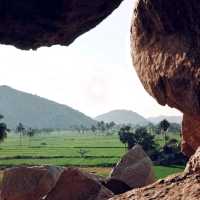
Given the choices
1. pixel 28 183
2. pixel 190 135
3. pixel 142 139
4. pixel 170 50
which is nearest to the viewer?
pixel 170 50

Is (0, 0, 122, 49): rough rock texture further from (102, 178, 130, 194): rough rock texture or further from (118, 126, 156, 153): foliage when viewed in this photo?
(118, 126, 156, 153): foliage

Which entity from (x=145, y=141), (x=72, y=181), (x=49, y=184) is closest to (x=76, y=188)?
(x=72, y=181)

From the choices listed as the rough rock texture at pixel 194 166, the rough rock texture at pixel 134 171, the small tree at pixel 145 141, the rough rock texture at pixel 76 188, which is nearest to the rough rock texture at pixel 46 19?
the rough rock texture at pixel 194 166

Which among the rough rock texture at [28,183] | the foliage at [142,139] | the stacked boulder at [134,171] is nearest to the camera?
the rough rock texture at [28,183]

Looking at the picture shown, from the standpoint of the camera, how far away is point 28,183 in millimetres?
Answer: 27375

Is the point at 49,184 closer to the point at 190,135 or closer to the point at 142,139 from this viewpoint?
the point at 190,135

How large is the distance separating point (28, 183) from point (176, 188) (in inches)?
738

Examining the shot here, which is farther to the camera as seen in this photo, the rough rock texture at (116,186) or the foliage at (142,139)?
the foliage at (142,139)

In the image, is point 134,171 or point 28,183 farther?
point 134,171

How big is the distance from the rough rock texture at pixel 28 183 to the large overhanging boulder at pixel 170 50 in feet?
50.7

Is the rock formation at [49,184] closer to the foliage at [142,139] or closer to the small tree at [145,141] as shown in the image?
the foliage at [142,139]

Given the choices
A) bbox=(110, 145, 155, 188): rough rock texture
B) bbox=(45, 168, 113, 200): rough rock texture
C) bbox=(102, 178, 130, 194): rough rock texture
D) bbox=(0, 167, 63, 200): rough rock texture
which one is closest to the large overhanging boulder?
bbox=(45, 168, 113, 200): rough rock texture

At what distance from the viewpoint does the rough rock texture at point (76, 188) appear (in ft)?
76.7

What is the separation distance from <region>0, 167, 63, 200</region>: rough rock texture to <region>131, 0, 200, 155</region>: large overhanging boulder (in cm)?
1545
